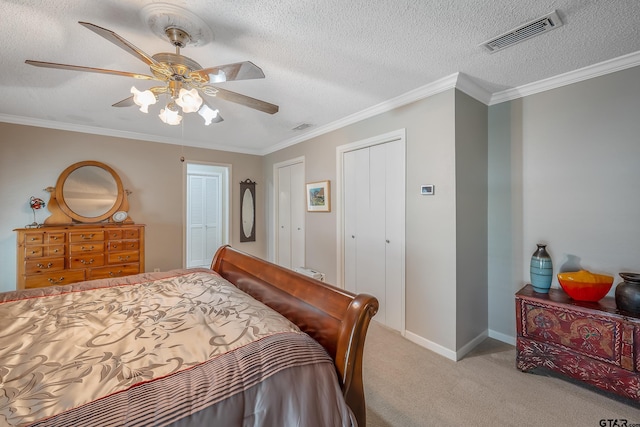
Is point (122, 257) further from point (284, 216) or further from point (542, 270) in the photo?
point (542, 270)

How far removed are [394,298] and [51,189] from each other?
14.7ft

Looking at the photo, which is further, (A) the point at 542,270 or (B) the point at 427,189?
(B) the point at 427,189

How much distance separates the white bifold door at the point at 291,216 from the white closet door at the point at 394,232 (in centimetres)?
163

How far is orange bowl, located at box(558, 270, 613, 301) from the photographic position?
77.0 inches

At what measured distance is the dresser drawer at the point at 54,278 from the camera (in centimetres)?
299

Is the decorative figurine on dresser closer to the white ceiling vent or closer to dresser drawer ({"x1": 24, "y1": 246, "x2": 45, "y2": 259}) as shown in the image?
dresser drawer ({"x1": 24, "y1": 246, "x2": 45, "y2": 259})

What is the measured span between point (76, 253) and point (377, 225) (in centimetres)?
361

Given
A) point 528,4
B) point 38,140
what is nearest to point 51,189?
point 38,140

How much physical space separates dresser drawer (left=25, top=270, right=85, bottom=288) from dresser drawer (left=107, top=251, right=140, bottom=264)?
307 millimetres

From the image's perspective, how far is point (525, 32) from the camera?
1.72 meters

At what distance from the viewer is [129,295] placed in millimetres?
1789

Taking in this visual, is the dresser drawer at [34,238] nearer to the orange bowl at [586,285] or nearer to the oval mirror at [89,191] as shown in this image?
the oval mirror at [89,191]

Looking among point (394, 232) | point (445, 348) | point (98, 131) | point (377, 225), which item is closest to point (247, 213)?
point (98, 131)

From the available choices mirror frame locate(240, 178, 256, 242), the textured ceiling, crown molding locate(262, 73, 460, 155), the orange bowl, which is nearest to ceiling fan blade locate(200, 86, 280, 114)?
the textured ceiling
